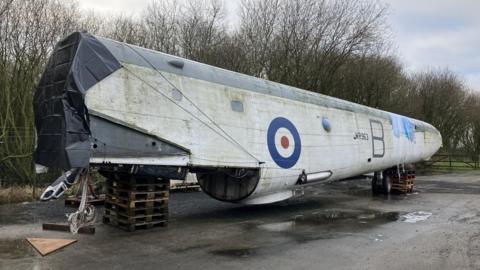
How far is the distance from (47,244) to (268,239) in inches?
167

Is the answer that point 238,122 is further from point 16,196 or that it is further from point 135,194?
point 16,196

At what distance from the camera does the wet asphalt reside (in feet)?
25.2

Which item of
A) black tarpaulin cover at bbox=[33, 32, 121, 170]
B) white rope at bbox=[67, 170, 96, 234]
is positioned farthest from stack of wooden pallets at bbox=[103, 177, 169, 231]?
black tarpaulin cover at bbox=[33, 32, 121, 170]

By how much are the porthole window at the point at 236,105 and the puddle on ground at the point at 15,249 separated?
531 centimetres

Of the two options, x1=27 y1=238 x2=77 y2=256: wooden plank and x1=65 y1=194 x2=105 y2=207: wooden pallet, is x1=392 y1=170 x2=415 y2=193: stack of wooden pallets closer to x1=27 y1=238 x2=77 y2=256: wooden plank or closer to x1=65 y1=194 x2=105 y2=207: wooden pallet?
x1=65 y1=194 x2=105 y2=207: wooden pallet

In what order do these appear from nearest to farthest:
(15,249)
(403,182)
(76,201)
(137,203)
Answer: (15,249)
(137,203)
(76,201)
(403,182)

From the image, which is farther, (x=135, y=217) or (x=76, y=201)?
(x=76, y=201)

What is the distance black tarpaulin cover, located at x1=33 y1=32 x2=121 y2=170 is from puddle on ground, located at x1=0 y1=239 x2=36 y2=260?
Result: 1.53 metres

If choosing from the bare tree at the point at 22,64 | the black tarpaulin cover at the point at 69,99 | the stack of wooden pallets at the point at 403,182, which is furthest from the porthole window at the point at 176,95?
the stack of wooden pallets at the point at 403,182

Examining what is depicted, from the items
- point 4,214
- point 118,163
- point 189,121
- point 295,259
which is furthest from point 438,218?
point 4,214

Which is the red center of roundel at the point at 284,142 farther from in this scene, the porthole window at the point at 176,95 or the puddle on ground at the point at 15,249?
the puddle on ground at the point at 15,249

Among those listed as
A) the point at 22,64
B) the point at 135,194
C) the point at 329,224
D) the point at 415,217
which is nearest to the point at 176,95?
the point at 135,194

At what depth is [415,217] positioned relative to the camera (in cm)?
1299

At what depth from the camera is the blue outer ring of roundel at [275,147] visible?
39.6 feet
